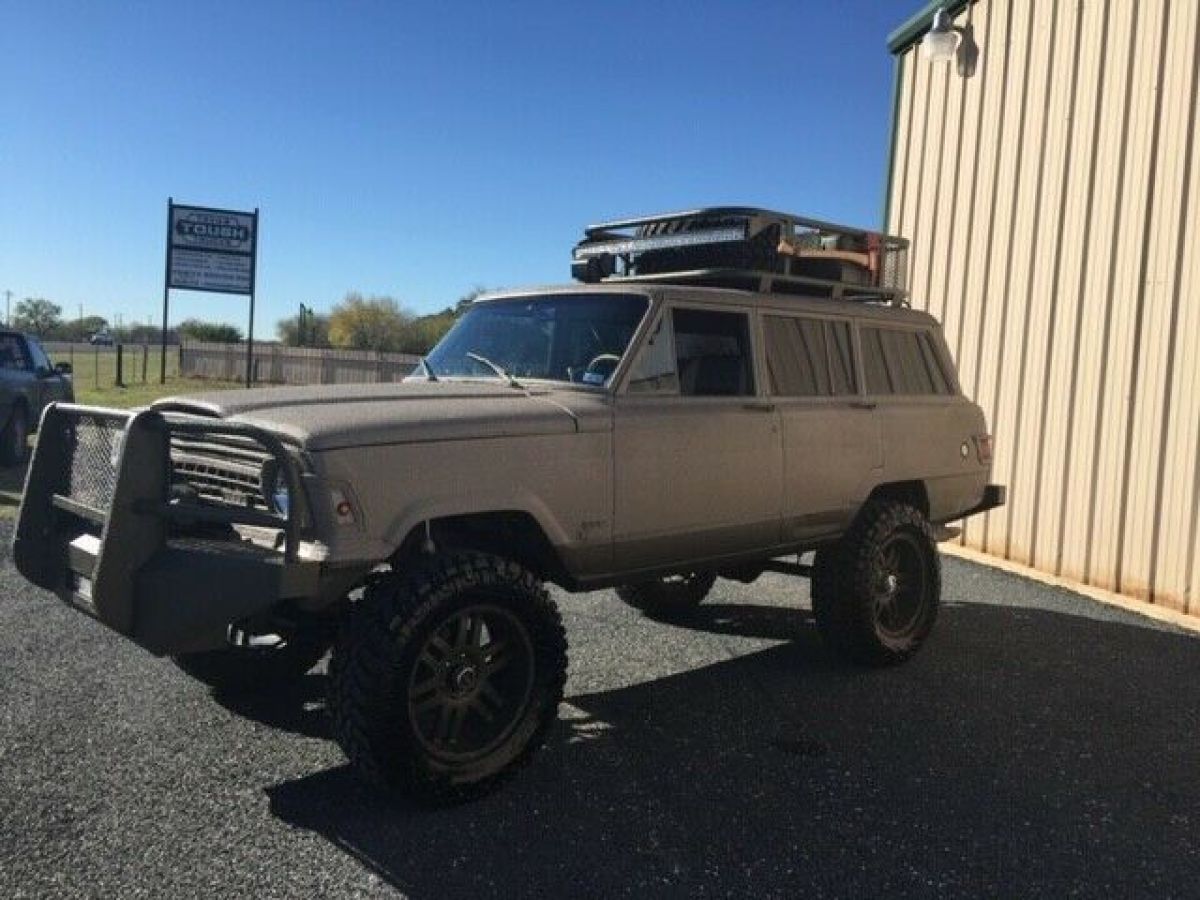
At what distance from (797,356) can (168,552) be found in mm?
3094

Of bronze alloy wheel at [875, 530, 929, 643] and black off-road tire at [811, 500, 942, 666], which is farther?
bronze alloy wheel at [875, 530, 929, 643]

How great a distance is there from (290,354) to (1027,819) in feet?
108

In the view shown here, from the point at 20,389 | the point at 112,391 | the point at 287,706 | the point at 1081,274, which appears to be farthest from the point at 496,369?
the point at 112,391

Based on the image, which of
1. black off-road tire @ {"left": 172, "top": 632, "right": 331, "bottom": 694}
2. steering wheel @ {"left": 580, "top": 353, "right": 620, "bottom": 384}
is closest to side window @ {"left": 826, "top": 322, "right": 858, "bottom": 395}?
steering wheel @ {"left": 580, "top": 353, "right": 620, "bottom": 384}

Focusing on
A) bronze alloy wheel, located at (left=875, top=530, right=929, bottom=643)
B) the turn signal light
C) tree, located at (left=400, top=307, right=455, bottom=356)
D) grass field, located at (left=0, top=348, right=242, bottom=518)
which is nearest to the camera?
bronze alloy wheel, located at (left=875, top=530, right=929, bottom=643)

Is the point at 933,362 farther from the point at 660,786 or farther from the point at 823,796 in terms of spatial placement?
the point at 660,786

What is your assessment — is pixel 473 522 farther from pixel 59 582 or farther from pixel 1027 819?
pixel 1027 819

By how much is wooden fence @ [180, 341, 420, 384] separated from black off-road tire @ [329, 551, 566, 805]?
26.9m

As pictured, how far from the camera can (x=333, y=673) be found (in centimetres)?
352

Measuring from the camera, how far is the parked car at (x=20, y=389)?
11.8m

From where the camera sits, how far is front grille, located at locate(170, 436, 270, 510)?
3.52 metres

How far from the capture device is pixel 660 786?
3.83 m

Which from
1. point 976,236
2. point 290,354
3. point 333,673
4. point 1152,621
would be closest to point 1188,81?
point 976,236

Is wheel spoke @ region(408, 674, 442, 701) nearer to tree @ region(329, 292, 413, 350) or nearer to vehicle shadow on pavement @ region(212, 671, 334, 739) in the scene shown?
vehicle shadow on pavement @ region(212, 671, 334, 739)
